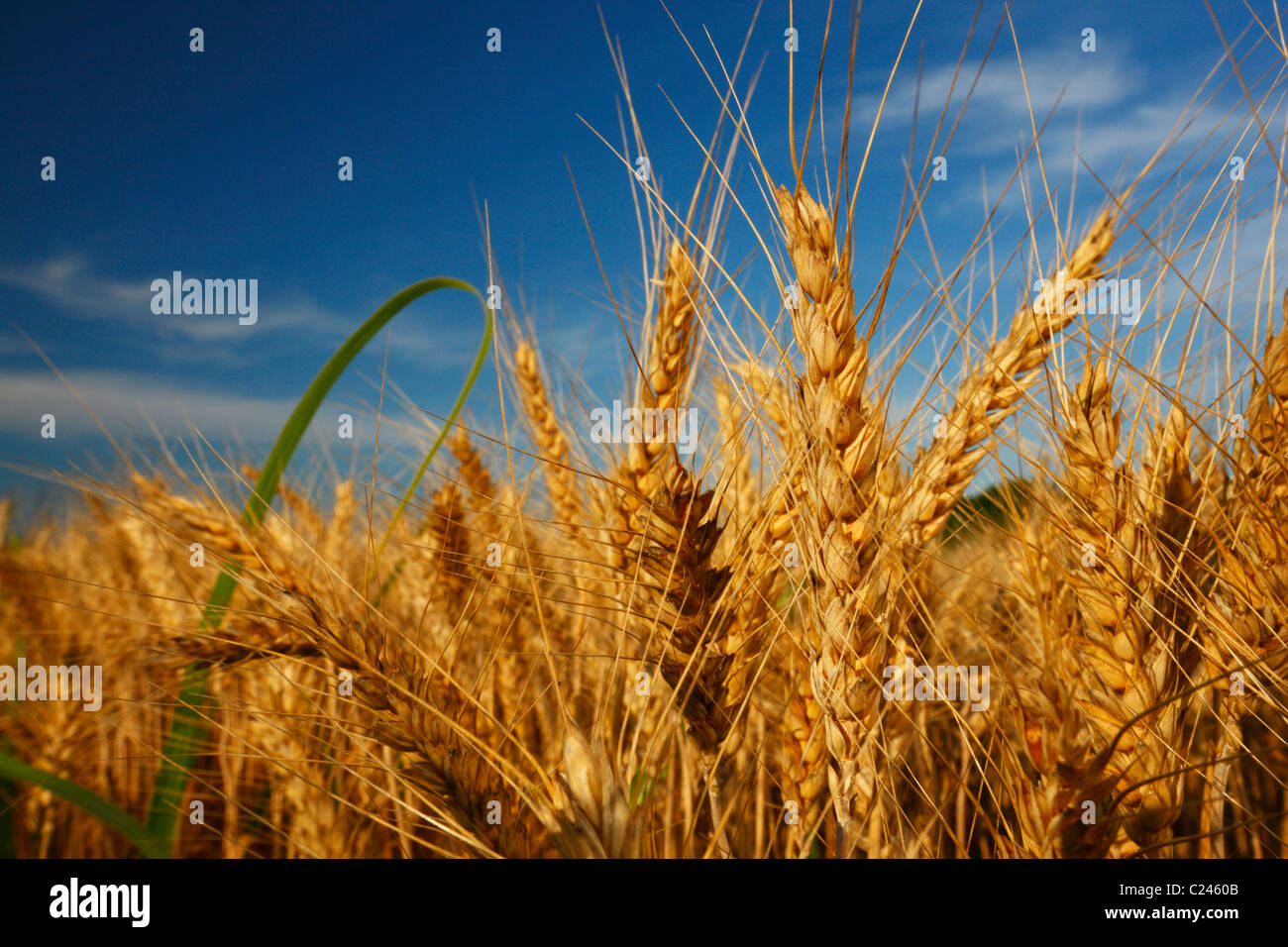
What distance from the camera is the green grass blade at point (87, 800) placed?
1.13 metres

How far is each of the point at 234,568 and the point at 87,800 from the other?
486 mm

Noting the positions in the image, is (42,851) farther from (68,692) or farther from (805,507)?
(805,507)

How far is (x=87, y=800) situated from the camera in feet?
4.00
